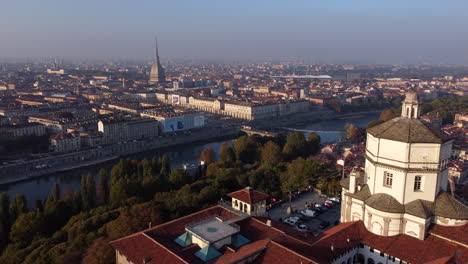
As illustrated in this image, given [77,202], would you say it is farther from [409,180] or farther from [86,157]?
[409,180]

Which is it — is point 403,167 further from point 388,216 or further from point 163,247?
point 163,247

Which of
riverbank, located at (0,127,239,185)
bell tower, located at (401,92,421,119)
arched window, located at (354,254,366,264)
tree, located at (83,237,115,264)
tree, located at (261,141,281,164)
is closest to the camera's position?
tree, located at (83,237,115,264)

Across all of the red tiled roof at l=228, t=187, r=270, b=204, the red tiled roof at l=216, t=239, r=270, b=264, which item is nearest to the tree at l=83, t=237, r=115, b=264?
the red tiled roof at l=216, t=239, r=270, b=264

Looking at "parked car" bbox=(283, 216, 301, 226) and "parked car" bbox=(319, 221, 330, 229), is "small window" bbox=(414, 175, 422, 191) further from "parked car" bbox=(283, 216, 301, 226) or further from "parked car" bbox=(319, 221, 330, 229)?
"parked car" bbox=(283, 216, 301, 226)

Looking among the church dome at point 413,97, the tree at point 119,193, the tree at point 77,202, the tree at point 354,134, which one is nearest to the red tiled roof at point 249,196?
the church dome at point 413,97

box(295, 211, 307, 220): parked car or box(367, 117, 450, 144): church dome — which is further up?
box(367, 117, 450, 144): church dome

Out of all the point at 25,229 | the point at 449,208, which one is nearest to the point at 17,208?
the point at 25,229

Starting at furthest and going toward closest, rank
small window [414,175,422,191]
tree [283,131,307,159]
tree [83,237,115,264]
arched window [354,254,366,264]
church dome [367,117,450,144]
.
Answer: tree [283,131,307,159] → arched window [354,254,366,264] → tree [83,237,115,264] → small window [414,175,422,191] → church dome [367,117,450,144]

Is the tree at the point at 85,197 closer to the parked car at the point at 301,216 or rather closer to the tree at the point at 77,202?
the tree at the point at 77,202
